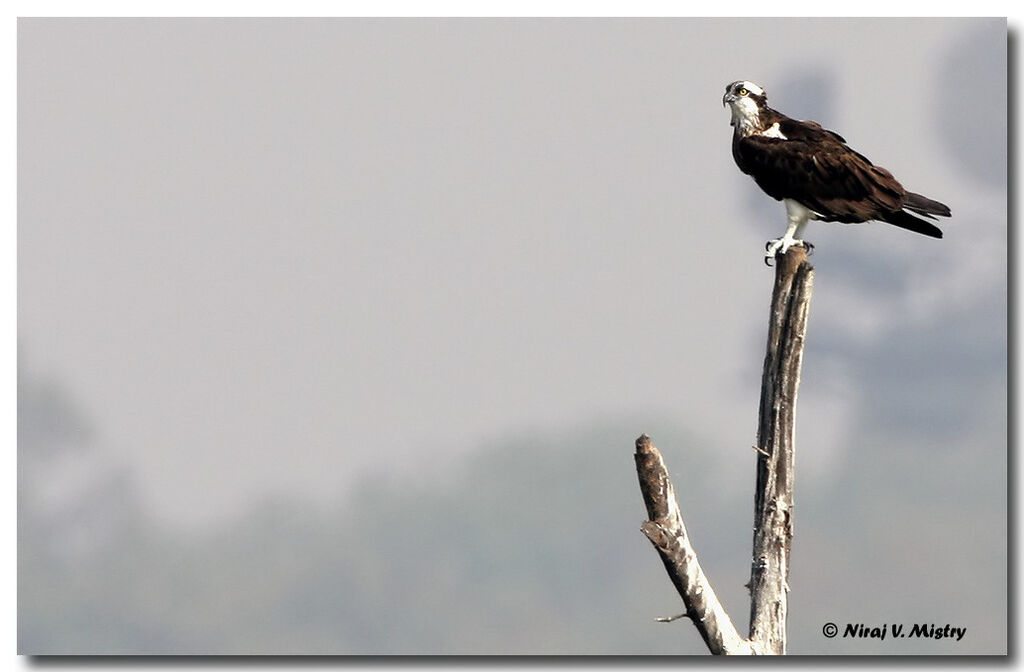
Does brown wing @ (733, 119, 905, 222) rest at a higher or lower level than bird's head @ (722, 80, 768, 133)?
lower

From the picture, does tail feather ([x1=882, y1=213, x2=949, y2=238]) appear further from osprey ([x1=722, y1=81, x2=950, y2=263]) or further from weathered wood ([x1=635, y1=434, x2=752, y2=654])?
weathered wood ([x1=635, y1=434, x2=752, y2=654])

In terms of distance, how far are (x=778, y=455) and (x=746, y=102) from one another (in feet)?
10.3

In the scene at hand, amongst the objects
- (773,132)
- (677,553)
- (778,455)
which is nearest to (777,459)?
(778,455)

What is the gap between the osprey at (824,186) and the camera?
1020 centimetres

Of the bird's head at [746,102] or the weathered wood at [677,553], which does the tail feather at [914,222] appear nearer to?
the bird's head at [746,102]

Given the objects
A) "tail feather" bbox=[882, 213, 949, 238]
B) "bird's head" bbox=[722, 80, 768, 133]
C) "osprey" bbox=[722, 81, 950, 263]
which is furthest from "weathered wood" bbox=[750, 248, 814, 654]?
"bird's head" bbox=[722, 80, 768, 133]

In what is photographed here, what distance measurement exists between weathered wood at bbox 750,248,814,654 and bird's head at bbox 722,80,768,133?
1.74 m

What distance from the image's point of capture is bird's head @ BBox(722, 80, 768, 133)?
34.8 ft

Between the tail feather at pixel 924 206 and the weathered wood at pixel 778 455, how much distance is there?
1478 mm

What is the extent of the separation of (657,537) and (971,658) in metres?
3.51

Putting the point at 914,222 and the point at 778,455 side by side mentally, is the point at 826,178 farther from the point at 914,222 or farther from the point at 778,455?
the point at 778,455

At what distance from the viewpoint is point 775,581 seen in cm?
938
